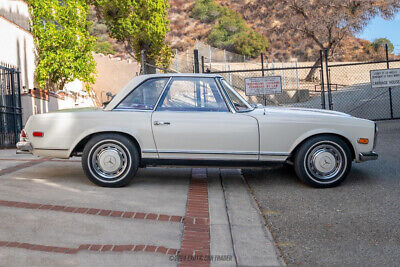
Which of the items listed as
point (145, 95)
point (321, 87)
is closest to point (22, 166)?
point (145, 95)

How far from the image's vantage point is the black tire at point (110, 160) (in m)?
6.07

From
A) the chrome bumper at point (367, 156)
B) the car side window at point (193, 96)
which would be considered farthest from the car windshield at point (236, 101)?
the chrome bumper at point (367, 156)

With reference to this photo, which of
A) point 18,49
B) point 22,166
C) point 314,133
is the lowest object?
point 22,166

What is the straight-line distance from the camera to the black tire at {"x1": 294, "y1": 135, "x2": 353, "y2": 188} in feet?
20.2

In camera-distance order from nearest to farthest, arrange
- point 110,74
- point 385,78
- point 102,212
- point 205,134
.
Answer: point 102,212 < point 205,134 < point 385,78 < point 110,74

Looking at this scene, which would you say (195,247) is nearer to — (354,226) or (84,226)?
(84,226)

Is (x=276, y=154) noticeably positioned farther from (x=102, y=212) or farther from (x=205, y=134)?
(x=102, y=212)

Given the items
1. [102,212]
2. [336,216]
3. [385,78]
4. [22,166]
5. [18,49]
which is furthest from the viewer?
[18,49]

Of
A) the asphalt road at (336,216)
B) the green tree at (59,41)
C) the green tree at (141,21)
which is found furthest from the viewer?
the green tree at (141,21)

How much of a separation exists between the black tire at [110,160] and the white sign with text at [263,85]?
8266 mm

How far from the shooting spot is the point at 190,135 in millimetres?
6078

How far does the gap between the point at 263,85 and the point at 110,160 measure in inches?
339

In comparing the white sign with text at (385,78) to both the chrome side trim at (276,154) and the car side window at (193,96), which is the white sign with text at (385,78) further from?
the car side window at (193,96)

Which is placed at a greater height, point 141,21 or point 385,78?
point 141,21
